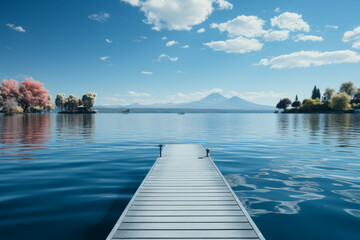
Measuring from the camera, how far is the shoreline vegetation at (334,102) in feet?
383

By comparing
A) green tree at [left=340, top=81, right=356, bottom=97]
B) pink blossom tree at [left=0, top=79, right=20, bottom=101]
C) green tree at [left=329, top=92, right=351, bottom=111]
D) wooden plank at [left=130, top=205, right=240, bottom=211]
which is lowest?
wooden plank at [left=130, top=205, right=240, bottom=211]

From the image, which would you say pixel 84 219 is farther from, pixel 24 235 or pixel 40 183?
pixel 40 183

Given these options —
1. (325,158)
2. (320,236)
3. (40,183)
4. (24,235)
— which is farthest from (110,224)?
(325,158)

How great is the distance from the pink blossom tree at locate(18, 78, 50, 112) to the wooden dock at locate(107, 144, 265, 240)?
373ft

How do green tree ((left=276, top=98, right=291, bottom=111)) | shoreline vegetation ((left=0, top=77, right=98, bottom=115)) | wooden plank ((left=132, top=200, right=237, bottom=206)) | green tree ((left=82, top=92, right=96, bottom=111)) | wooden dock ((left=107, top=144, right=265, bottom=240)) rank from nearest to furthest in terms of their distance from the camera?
wooden dock ((left=107, top=144, right=265, bottom=240)) < wooden plank ((left=132, top=200, right=237, bottom=206)) < shoreline vegetation ((left=0, top=77, right=98, bottom=115)) < green tree ((left=82, top=92, right=96, bottom=111)) < green tree ((left=276, top=98, right=291, bottom=111))

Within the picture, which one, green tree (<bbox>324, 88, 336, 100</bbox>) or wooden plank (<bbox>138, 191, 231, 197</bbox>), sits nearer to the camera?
wooden plank (<bbox>138, 191, 231, 197</bbox>)

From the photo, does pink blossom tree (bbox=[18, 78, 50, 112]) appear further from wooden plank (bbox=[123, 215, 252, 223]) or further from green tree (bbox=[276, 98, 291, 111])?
green tree (bbox=[276, 98, 291, 111])

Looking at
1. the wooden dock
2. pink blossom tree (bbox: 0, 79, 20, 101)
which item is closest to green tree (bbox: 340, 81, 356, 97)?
the wooden dock

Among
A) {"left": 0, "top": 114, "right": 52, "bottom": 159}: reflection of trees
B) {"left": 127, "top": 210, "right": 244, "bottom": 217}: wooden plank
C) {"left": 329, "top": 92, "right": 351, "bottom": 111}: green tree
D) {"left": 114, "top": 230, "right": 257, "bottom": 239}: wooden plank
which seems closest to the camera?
{"left": 114, "top": 230, "right": 257, "bottom": 239}: wooden plank

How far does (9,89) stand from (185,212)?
118104 millimetres

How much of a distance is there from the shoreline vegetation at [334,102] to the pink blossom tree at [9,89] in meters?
169

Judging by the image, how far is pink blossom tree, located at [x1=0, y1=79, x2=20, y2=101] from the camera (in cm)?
9206

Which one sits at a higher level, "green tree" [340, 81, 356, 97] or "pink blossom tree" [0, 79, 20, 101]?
"green tree" [340, 81, 356, 97]

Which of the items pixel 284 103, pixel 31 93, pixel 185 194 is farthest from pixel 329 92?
pixel 31 93
